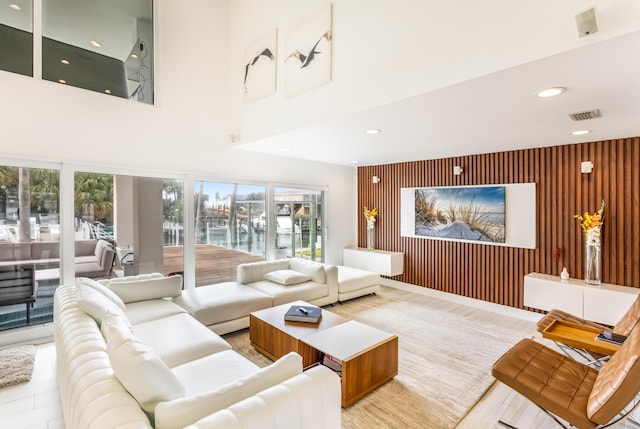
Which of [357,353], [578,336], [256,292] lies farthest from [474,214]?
[256,292]

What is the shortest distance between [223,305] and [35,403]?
164 cm

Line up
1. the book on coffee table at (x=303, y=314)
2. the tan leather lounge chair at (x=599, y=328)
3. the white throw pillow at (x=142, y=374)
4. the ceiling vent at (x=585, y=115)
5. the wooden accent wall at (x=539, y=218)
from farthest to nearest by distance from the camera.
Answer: the wooden accent wall at (x=539, y=218) → the book on coffee table at (x=303, y=314) → the ceiling vent at (x=585, y=115) → the tan leather lounge chair at (x=599, y=328) → the white throw pillow at (x=142, y=374)

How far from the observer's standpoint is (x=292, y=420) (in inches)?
52.7

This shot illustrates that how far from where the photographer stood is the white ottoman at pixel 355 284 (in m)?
4.81

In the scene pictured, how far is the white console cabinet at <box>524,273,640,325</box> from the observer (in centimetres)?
342

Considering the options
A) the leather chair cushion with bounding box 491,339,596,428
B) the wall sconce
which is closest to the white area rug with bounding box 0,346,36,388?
the leather chair cushion with bounding box 491,339,596,428

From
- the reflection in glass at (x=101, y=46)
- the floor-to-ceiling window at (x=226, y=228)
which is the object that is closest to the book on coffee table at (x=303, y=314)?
the floor-to-ceiling window at (x=226, y=228)

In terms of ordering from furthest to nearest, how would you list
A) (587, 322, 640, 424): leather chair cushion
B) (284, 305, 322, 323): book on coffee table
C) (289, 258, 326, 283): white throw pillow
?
(289, 258, 326, 283): white throw pillow
(284, 305, 322, 323): book on coffee table
(587, 322, 640, 424): leather chair cushion

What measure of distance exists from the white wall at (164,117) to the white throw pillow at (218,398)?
3538 millimetres

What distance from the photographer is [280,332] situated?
292 cm

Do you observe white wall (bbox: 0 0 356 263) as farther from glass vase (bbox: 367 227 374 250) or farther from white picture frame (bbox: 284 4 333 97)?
glass vase (bbox: 367 227 374 250)

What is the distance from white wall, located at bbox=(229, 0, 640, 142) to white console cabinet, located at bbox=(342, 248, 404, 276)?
3185 millimetres

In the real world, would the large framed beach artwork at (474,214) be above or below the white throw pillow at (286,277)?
above

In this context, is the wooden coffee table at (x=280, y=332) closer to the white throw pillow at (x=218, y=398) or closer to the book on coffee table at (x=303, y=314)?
the book on coffee table at (x=303, y=314)
